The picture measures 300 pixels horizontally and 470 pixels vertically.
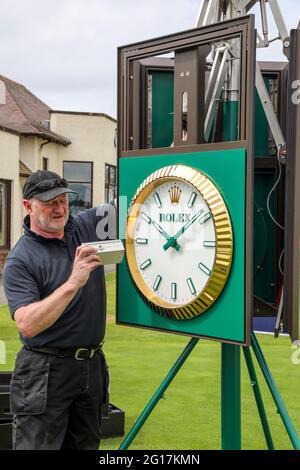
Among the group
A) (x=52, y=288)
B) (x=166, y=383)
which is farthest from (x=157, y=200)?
(x=166, y=383)

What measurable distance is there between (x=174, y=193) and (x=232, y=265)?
477 millimetres

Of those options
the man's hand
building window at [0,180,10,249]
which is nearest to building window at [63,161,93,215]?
building window at [0,180,10,249]

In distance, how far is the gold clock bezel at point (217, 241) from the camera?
2797 millimetres

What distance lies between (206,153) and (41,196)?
76 cm

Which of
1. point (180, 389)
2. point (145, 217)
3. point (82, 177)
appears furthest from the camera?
point (82, 177)

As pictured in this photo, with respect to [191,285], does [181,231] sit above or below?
above

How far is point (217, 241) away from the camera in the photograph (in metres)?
2.83

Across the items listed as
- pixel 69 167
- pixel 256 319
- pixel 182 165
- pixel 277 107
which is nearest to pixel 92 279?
pixel 182 165

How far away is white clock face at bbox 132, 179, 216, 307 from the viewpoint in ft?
9.56

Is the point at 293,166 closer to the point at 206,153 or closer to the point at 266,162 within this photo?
the point at 206,153

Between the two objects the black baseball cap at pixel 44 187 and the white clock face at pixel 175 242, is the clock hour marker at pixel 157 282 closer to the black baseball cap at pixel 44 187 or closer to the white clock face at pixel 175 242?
the white clock face at pixel 175 242

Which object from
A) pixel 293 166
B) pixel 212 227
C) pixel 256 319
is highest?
pixel 293 166

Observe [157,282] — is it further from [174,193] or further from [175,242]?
[174,193]

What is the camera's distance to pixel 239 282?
108 inches
